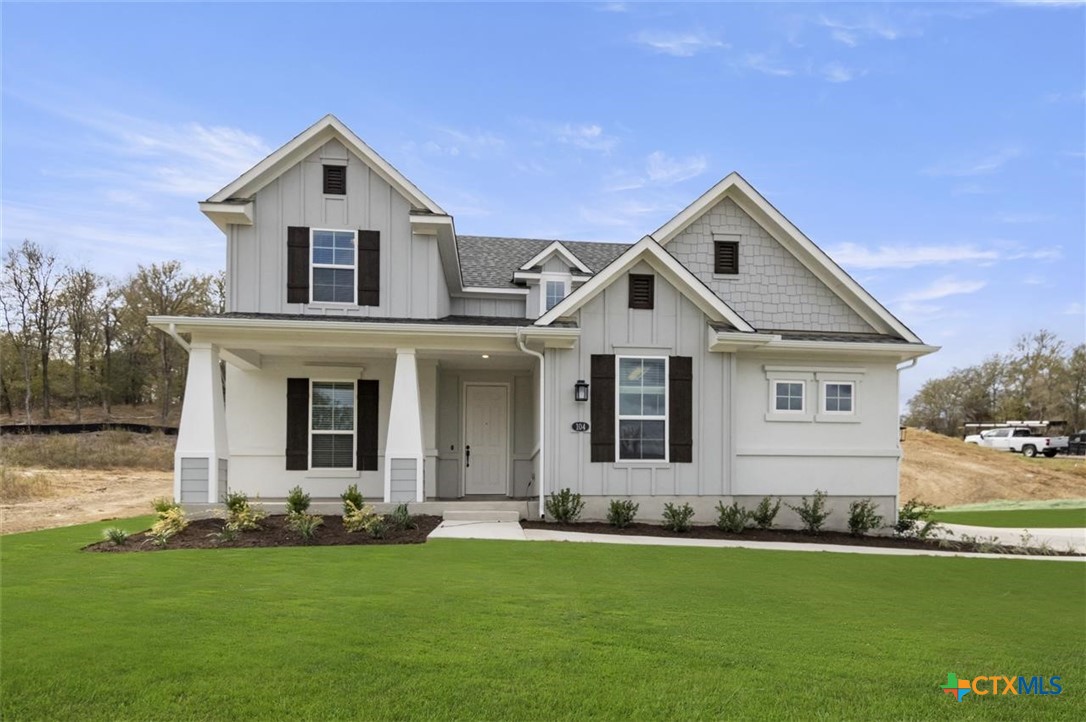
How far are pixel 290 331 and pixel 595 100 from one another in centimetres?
1095

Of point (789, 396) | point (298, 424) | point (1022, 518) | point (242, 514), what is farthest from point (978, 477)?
point (242, 514)

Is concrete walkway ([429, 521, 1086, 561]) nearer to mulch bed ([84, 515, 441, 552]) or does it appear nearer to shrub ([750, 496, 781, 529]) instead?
mulch bed ([84, 515, 441, 552])

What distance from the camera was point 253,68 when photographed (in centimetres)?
1462

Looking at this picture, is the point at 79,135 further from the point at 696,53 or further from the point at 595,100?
the point at 696,53

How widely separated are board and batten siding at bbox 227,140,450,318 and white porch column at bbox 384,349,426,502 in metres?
1.37

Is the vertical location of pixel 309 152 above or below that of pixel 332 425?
above

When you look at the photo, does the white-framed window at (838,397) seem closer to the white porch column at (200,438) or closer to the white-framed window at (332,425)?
the white-framed window at (332,425)

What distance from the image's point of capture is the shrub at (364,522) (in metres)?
10.8

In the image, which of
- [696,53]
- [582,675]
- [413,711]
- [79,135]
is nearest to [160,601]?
[413,711]

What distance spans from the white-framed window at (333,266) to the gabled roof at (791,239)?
613 centimetres

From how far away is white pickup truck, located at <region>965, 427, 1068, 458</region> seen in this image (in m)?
40.8

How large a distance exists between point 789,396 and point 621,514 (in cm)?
438

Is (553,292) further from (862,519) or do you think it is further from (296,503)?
(862,519)

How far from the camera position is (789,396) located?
14.4 m
